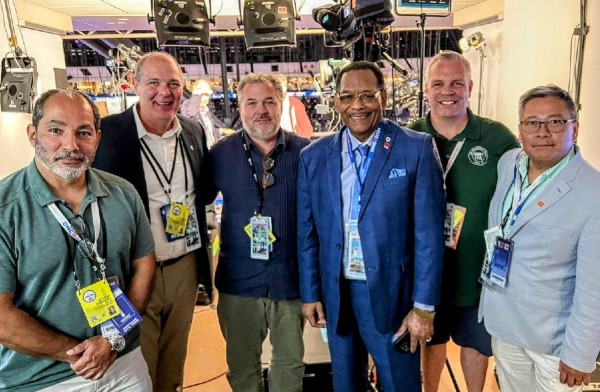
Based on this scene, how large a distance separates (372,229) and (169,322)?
109 cm

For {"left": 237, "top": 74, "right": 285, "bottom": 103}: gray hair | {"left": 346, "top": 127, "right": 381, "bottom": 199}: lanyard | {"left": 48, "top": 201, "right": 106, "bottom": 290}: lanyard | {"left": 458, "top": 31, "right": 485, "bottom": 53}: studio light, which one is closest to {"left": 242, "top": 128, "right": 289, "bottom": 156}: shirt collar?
{"left": 237, "top": 74, "right": 285, "bottom": 103}: gray hair

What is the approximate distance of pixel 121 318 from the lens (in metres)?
1.47

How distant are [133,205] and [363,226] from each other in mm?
827

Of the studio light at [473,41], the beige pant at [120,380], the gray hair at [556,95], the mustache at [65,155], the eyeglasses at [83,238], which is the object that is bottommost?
the beige pant at [120,380]

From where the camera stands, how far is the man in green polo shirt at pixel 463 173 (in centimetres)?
187

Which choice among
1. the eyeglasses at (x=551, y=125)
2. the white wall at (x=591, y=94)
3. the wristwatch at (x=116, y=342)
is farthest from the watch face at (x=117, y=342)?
the white wall at (x=591, y=94)

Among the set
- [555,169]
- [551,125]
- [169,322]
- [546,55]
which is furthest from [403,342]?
[546,55]

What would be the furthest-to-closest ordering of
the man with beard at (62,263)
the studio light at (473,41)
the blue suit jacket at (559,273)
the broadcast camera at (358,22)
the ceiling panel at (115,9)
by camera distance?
the studio light at (473,41) < the ceiling panel at (115,9) < the broadcast camera at (358,22) < the blue suit jacket at (559,273) < the man with beard at (62,263)

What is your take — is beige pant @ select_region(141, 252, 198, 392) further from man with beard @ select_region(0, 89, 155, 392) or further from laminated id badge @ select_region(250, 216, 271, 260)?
man with beard @ select_region(0, 89, 155, 392)

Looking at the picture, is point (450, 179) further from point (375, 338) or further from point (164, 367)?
point (164, 367)

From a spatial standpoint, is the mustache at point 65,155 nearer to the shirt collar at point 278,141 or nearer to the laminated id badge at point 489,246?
the shirt collar at point 278,141

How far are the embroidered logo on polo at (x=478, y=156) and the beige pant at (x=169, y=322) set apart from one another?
132 cm

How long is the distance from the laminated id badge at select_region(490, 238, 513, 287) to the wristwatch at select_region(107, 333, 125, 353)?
1.34 metres

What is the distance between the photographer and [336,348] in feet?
6.05
